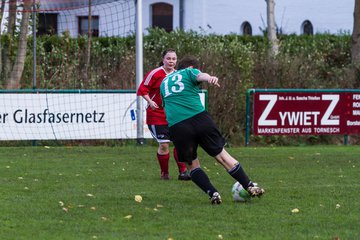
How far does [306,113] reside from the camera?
21.4m

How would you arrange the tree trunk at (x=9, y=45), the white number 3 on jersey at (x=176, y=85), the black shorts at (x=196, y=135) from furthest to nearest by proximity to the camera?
the tree trunk at (x=9, y=45) < the white number 3 on jersey at (x=176, y=85) < the black shorts at (x=196, y=135)

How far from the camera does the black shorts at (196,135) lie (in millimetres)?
10875

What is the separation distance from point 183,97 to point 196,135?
46 cm

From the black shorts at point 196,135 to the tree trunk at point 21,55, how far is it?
12392 millimetres

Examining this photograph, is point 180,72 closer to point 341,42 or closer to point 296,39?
point 341,42

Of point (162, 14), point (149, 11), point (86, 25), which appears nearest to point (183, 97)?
point (86, 25)

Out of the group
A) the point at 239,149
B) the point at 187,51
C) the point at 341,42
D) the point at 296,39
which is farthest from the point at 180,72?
the point at 296,39

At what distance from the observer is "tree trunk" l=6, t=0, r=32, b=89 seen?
2287 centimetres

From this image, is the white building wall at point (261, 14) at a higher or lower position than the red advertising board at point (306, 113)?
higher

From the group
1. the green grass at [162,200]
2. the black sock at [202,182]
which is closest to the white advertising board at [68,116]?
the green grass at [162,200]

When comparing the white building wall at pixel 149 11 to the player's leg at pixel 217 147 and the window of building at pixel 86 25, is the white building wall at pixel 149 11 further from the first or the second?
the player's leg at pixel 217 147

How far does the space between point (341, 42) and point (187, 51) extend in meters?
7.10

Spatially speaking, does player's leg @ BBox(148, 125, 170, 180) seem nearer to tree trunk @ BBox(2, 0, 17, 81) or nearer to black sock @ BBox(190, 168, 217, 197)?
black sock @ BBox(190, 168, 217, 197)

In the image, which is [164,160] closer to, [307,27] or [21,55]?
[21,55]
